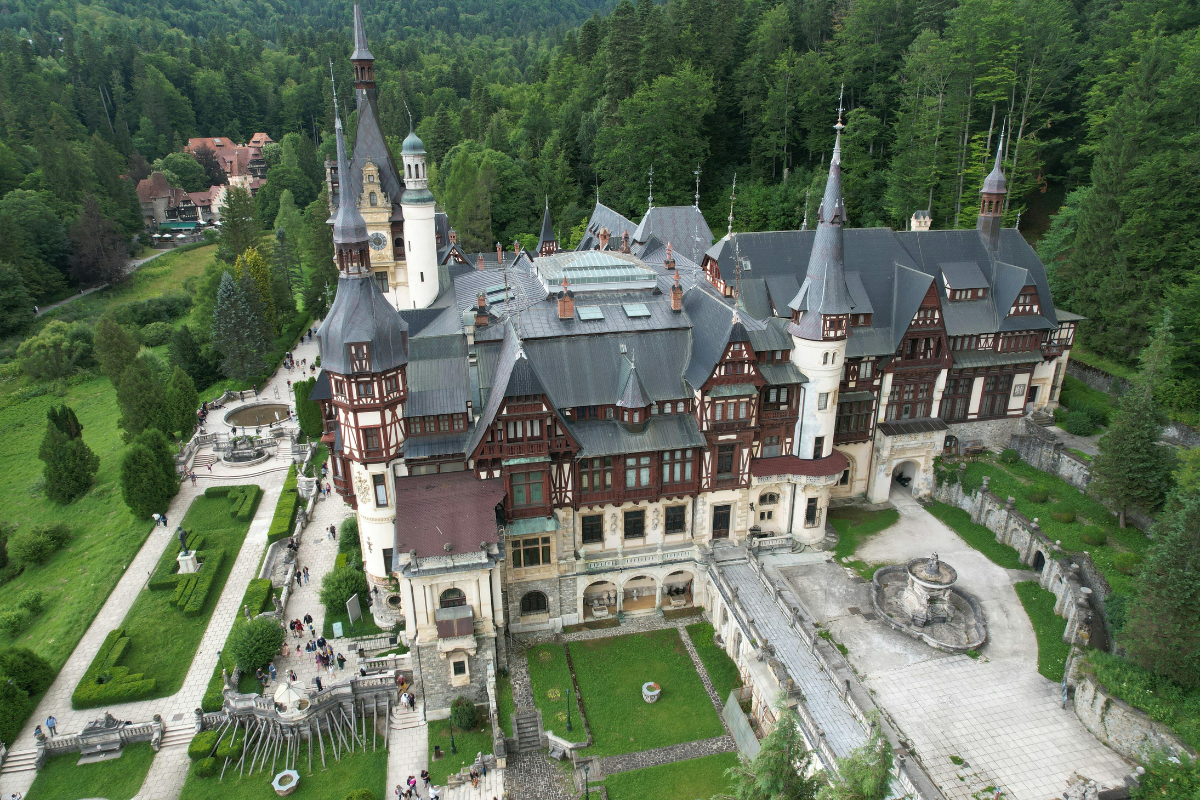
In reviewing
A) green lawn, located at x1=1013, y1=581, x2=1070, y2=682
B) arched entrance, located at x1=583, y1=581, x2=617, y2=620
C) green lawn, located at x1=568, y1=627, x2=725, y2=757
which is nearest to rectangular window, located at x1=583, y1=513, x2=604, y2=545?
arched entrance, located at x1=583, y1=581, x2=617, y2=620

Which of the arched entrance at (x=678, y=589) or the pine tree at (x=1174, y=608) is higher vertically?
the pine tree at (x=1174, y=608)

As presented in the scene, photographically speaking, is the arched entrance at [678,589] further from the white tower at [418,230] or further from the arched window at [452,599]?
the white tower at [418,230]

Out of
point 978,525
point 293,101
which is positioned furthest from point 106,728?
point 293,101

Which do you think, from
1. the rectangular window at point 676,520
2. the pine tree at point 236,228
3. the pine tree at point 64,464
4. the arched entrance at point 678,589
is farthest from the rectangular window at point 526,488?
the pine tree at point 236,228

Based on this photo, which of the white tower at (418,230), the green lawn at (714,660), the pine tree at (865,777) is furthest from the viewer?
the white tower at (418,230)

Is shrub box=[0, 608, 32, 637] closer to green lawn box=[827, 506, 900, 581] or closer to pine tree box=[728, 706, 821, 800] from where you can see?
pine tree box=[728, 706, 821, 800]

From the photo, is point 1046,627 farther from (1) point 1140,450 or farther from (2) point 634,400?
(2) point 634,400

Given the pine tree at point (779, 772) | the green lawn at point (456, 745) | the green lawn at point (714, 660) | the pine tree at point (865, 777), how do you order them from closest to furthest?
the pine tree at point (865, 777) < the pine tree at point (779, 772) < the green lawn at point (456, 745) < the green lawn at point (714, 660)
